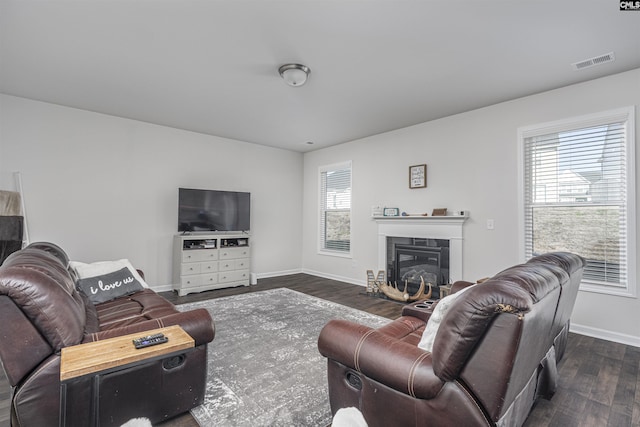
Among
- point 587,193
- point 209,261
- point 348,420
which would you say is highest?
point 587,193

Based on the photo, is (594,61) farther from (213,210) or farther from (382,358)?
(213,210)

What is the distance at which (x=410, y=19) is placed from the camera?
7.71 feet

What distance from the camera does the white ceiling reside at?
2268 mm

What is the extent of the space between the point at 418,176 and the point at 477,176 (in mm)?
895

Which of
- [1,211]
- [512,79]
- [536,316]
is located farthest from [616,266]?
[1,211]

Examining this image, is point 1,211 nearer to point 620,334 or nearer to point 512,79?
point 512,79

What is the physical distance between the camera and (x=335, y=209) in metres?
6.30

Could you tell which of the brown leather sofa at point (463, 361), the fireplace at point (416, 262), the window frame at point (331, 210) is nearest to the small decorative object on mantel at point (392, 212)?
the fireplace at point (416, 262)

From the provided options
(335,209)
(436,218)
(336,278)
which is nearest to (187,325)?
(436,218)

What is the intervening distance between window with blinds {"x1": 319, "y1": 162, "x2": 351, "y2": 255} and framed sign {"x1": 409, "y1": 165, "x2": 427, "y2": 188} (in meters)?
1.40

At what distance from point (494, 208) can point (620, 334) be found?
1.75 meters

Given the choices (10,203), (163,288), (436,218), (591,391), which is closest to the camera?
(591,391)

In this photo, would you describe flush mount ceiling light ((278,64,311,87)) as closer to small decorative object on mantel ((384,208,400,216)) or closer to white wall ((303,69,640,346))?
white wall ((303,69,640,346))

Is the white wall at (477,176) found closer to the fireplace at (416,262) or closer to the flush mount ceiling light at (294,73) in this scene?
the fireplace at (416,262)
